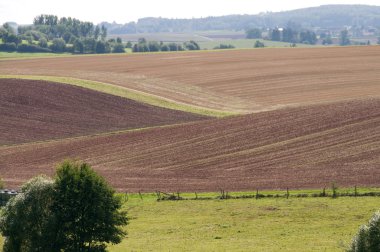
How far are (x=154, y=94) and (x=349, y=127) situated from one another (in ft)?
137


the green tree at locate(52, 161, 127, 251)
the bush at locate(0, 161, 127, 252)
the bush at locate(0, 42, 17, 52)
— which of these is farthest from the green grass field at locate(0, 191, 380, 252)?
the bush at locate(0, 42, 17, 52)

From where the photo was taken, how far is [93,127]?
91062mm

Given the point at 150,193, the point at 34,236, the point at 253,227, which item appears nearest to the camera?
the point at 34,236

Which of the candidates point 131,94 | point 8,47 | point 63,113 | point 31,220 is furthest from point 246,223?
point 8,47

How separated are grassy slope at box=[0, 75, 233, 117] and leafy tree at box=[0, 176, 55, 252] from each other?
5908 cm

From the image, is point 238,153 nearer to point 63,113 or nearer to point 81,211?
point 63,113

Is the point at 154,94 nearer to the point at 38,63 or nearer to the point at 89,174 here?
the point at 38,63

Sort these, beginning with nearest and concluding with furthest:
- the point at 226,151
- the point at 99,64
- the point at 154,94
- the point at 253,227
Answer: the point at 253,227, the point at 226,151, the point at 154,94, the point at 99,64

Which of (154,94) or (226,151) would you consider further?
(154,94)

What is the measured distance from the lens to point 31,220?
36.8 meters

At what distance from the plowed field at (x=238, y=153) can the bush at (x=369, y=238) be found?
86.9 feet

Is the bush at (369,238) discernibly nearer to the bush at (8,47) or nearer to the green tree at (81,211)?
the green tree at (81,211)

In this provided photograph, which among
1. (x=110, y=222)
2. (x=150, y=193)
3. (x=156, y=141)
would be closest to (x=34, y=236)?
(x=110, y=222)

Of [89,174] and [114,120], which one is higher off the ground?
[89,174]
